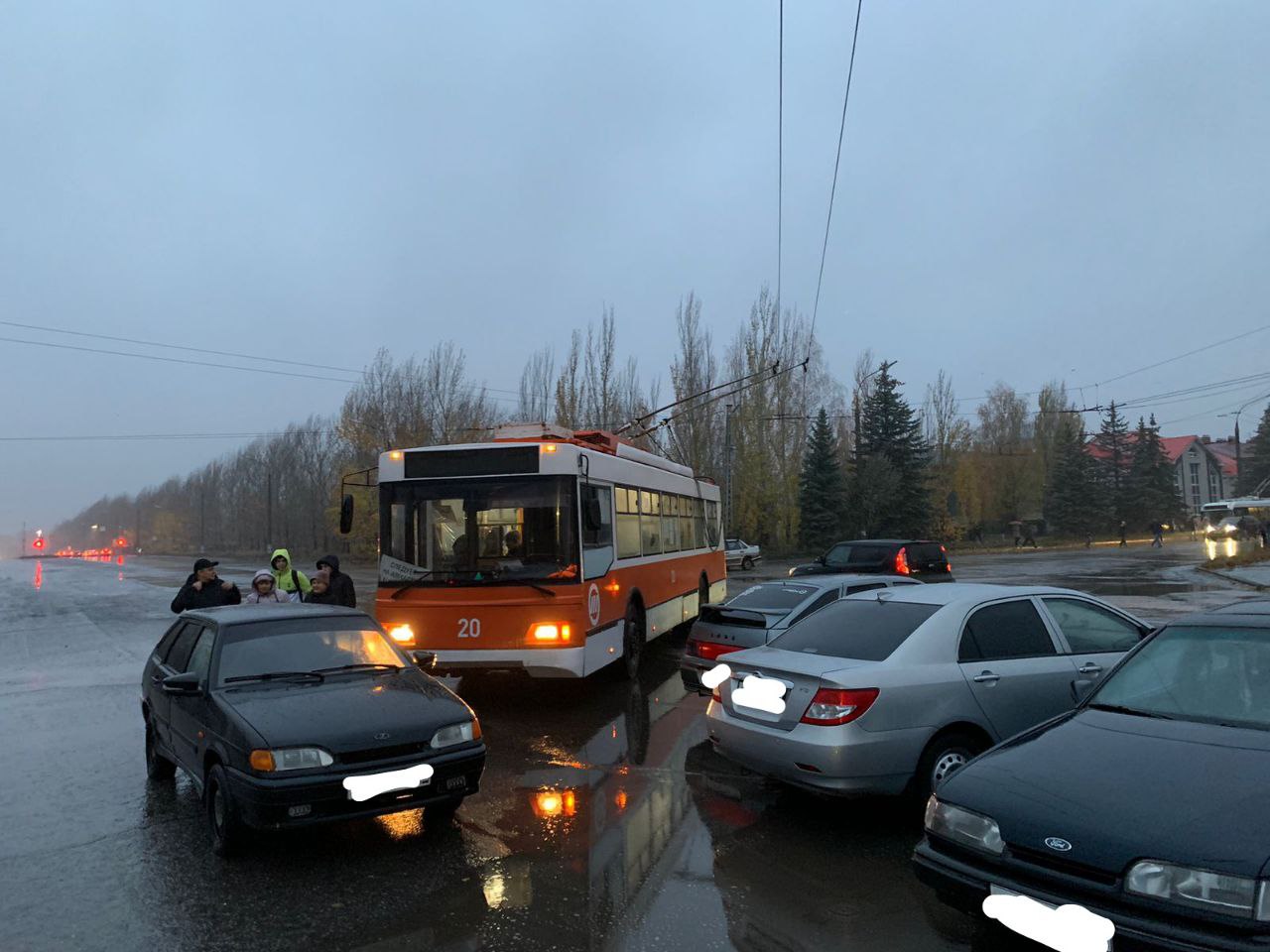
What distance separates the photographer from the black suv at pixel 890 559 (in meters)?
17.2

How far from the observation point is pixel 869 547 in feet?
58.2

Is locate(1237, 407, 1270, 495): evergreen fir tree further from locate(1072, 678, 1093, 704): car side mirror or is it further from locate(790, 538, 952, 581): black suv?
locate(1072, 678, 1093, 704): car side mirror

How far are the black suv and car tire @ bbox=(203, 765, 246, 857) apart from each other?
521 inches

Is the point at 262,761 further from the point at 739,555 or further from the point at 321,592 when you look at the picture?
the point at 739,555

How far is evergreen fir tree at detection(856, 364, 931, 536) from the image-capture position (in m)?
53.9

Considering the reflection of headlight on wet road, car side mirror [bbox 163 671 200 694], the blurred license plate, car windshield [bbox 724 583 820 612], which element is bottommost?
the reflection of headlight on wet road

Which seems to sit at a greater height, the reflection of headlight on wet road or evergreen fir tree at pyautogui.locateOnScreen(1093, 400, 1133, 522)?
evergreen fir tree at pyautogui.locateOnScreen(1093, 400, 1133, 522)

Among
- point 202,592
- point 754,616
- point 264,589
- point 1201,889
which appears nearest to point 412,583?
point 264,589

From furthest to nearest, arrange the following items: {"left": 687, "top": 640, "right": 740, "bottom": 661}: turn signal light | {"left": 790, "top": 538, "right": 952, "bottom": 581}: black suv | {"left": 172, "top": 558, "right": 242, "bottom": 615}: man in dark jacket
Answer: {"left": 790, "top": 538, "right": 952, "bottom": 581}: black suv
{"left": 172, "top": 558, "right": 242, "bottom": 615}: man in dark jacket
{"left": 687, "top": 640, "right": 740, "bottom": 661}: turn signal light

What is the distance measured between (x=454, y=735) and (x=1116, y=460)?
80.6 metres

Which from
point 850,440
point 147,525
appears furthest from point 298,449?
point 147,525

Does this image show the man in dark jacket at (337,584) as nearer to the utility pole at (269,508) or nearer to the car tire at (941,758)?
the car tire at (941,758)

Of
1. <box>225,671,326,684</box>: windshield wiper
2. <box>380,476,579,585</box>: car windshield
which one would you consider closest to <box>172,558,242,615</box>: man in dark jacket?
<box>380,476,579,585</box>: car windshield

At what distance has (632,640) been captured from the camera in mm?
11188
